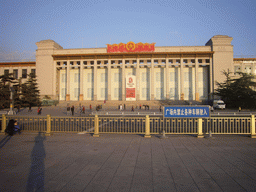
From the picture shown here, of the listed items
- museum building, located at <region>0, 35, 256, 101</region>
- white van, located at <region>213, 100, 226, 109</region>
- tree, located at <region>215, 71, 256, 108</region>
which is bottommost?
white van, located at <region>213, 100, 226, 109</region>

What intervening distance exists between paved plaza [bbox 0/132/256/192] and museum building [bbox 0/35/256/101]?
40993mm

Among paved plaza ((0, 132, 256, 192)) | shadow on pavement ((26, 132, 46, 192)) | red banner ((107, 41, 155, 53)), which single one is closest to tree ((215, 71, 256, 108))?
red banner ((107, 41, 155, 53))

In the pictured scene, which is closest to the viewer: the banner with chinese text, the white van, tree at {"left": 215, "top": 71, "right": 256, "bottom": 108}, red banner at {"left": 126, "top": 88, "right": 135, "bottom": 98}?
tree at {"left": 215, "top": 71, "right": 256, "bottom": 108}

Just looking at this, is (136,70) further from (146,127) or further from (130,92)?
(146,127)

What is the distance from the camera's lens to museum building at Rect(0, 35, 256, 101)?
49.6 m

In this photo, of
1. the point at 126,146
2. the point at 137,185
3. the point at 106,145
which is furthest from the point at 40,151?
the point at 137,185

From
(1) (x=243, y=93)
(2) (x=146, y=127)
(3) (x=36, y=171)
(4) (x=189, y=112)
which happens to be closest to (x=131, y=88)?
(1) (x=243, y=93)

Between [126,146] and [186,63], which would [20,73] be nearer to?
[186,63]

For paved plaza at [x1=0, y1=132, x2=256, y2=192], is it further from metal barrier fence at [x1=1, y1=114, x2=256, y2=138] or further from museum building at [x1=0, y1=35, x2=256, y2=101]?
museum building at [x1=0, y1=35, x2=256, y2=101]

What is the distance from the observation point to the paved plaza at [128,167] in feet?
12.2

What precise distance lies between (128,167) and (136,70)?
47676 millimetres

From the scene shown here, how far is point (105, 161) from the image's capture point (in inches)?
208

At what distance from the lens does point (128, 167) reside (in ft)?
15.7

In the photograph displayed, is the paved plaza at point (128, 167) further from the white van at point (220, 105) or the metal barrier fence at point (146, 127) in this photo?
the white van at point (220, 105)
